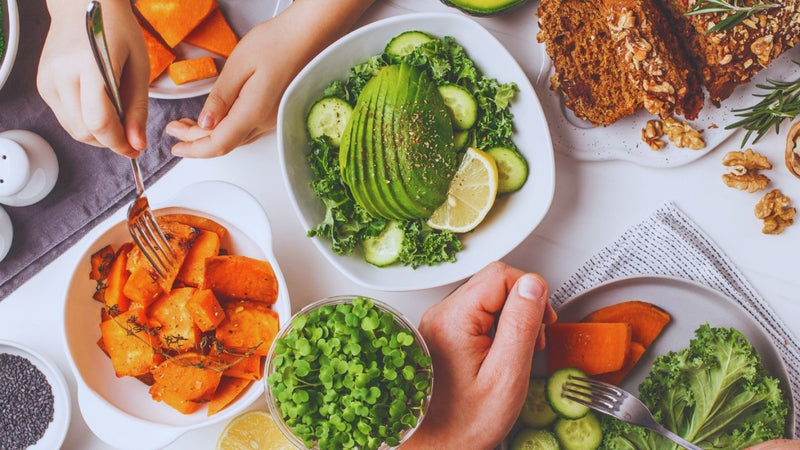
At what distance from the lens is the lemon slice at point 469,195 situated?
138 cm

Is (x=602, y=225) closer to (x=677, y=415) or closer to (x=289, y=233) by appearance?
(x=677, y=415)

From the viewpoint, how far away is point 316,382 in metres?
1.21

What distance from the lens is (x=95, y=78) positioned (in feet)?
4.08

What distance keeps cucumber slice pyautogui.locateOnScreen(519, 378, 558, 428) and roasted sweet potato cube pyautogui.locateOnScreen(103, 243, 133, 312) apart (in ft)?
2.77

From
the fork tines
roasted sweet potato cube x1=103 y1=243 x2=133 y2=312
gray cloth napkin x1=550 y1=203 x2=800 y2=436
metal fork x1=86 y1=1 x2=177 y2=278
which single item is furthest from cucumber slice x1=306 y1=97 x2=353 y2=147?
the fork tines

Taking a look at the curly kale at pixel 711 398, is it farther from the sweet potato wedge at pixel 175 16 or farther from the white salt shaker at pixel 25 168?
the white salt shaker at pixel 25 168

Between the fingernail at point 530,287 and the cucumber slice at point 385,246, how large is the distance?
285 millimetres

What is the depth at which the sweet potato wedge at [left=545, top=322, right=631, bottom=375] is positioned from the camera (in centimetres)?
135

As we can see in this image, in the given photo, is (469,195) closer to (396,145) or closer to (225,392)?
(396,145)

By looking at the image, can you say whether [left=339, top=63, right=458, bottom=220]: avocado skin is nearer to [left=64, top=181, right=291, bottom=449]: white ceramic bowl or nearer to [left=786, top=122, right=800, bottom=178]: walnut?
[left=64, top=181, right=291, bottom=449]: white ceramic bowl

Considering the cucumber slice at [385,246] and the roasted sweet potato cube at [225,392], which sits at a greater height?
the cucumber slice at [385,246]

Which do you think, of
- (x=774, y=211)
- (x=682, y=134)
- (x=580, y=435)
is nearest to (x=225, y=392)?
(x=580, y=435)

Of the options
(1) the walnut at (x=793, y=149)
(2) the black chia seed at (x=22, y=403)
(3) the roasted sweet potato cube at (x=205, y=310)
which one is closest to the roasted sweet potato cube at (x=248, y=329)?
(3) the roasted sweet potato cube at (x=205, y=310)

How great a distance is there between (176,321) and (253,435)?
0.96ft
